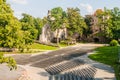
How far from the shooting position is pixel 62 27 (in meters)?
83.7

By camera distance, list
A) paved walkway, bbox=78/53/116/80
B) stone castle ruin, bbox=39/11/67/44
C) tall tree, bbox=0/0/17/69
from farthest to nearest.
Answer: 1. stone castle ruin, bbox=39/11/67/44
2. paved walkway, bbox=78/53/116/80
3. tall tree, bbox=0/0/17/69

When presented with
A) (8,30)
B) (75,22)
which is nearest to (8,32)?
(8,30)

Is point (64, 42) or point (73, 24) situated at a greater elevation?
point (73, 24)

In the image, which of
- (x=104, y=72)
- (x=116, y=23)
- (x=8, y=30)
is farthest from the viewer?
(x=116, y=23)

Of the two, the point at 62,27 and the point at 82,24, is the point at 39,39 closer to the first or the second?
the point at 62,27

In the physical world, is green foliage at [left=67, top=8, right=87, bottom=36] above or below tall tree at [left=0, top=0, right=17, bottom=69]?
above

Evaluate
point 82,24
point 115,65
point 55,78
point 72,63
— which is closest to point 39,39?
point 82,24

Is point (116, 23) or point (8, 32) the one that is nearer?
point (8, 32)

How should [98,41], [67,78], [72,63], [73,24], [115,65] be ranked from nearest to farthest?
[67,78], [115,65], [72,63], [73,24], [98,41]

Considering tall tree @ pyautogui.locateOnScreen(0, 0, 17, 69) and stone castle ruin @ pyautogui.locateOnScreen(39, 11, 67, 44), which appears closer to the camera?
tall tree @ pyautogui.locateOnScreen(0, 0, 17, 69)

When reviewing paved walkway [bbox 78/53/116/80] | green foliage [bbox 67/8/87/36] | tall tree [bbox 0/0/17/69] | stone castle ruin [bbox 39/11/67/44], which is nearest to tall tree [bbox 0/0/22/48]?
tall tree [bbox 0/0/17/69]

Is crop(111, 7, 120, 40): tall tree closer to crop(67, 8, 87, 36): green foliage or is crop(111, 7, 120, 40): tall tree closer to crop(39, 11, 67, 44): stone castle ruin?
crop(67, 8, 87, 36): green foliage

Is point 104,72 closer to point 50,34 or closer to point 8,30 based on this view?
point 8,30

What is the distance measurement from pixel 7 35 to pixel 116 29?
65206mm
